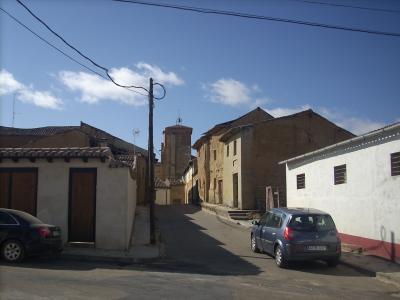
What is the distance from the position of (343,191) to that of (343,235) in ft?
5.17

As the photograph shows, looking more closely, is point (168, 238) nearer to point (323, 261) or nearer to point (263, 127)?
point (323, 261)

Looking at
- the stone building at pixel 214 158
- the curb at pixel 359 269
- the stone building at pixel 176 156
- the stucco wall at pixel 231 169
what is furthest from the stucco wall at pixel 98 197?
the stone building at pixel 176 156

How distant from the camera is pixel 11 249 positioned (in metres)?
12.9

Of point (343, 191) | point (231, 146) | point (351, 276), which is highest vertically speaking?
point (231, 146)

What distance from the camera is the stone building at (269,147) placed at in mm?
31641

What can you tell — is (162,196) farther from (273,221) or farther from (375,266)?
(375,266)

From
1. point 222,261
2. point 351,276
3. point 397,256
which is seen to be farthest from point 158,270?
point 397,256

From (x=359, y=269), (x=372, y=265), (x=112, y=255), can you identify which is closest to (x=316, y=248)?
(x=359, y=269)

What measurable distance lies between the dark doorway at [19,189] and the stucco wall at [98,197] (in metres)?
0.20

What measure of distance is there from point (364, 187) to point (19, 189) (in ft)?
38.1

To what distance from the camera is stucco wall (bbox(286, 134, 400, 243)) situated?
14383 millimetres

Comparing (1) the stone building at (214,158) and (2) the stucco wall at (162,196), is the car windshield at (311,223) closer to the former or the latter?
(1) the stone building at (214,158)

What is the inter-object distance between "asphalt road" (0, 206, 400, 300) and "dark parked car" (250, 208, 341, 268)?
1.32ft

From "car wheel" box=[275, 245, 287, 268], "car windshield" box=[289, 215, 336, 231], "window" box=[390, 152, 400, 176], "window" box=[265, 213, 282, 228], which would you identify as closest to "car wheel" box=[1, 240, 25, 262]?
"car wheel" box=[275, 245, 287, 268]
